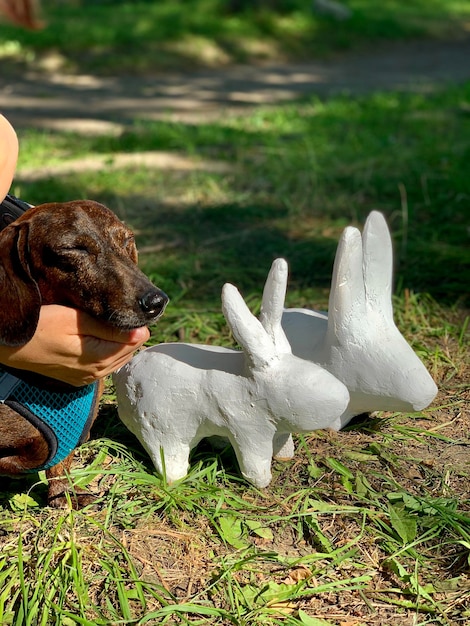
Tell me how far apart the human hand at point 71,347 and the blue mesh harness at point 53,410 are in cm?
7

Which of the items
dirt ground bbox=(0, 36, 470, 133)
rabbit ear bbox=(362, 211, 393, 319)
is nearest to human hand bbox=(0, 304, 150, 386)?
rabbit ear bbox=(362, 211, 393, 319)

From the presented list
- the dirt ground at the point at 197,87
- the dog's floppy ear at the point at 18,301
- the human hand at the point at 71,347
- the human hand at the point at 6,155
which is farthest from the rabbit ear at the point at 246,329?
the dirt ground at the point at 197,87

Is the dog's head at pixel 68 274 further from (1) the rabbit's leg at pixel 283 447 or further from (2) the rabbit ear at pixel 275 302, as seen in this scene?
(1) the rabbit's leg at pixel 283 447

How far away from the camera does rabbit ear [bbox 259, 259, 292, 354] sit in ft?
7.30

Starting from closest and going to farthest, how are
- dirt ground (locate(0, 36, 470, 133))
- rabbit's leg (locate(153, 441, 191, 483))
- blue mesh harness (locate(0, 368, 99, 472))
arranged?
blue mesh harness (locate(0, 368, 99, 472)), rabbit's leg (locate(153, 441, 191, 483)), dirt ground (locate(0, 36, 470, 133))

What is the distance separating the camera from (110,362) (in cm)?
217

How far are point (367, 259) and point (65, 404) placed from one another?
968 mm

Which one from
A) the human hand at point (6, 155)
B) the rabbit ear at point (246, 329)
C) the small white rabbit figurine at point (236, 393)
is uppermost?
the human hand at point (6, 155)

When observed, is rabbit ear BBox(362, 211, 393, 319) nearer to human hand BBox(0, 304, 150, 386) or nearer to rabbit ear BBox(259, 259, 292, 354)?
rabbit ear BBox(259, 259, 292, 354)

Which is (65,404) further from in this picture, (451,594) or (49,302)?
(451,594)

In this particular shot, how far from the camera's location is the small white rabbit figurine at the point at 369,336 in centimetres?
235

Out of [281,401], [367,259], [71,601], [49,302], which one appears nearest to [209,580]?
[71,601]

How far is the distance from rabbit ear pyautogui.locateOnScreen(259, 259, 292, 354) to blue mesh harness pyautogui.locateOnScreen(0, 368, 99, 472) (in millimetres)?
550

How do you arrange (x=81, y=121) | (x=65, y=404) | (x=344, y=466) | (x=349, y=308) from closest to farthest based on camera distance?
(x=65, y=404)
(x=349, y=308)
(x=344, y=466)
(x=81, y=121)
